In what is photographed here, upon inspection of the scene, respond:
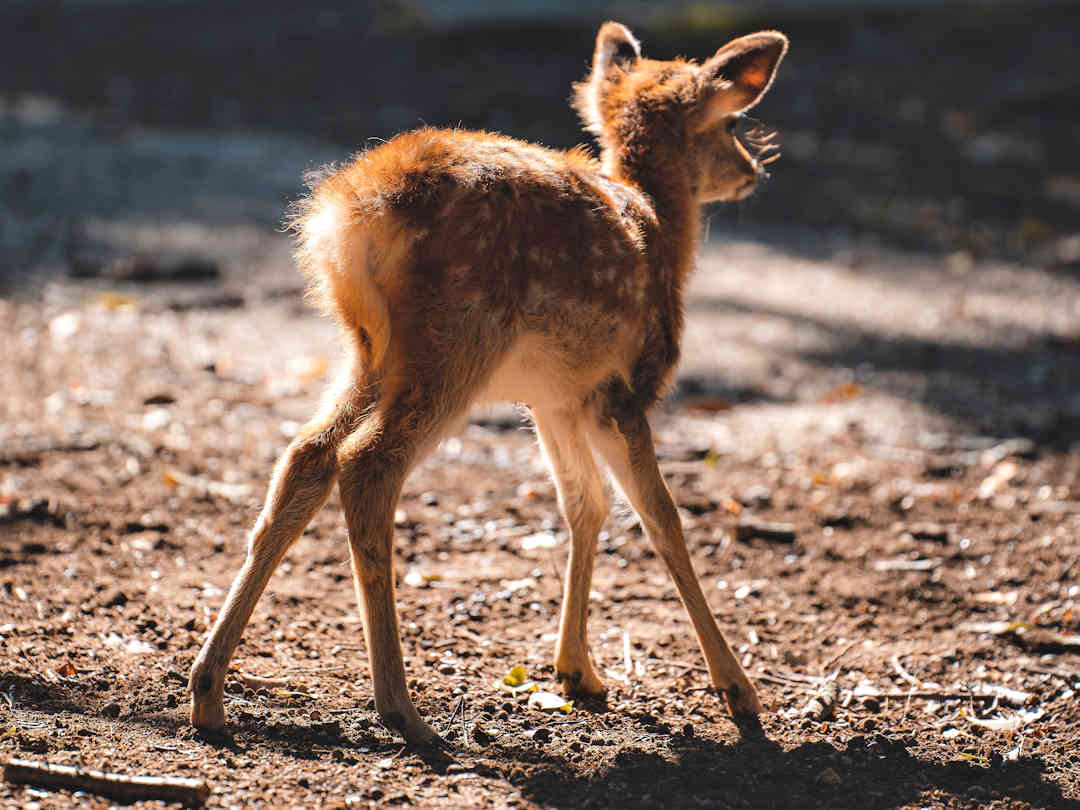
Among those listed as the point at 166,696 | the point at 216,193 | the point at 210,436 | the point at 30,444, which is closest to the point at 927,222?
the point at 216,193

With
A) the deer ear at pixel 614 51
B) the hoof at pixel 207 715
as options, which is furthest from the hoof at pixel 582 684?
the deer ear at pixel 614 51

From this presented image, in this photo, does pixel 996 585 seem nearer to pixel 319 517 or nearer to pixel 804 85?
pixel 319 517

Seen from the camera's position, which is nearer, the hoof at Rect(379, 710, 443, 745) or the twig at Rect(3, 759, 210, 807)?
the twig at Rect(3, 759, 210, 807)

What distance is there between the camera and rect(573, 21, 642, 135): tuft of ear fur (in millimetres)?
5406

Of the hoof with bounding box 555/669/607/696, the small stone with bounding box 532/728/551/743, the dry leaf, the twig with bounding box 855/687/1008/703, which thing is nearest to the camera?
the small stone with bounding box 532/728/551/743

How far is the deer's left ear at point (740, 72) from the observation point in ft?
16.7

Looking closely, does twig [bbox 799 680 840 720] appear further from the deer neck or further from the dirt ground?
the deer neck

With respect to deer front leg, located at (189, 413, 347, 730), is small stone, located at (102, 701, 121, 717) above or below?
below

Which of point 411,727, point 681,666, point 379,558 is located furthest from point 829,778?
point 379,558

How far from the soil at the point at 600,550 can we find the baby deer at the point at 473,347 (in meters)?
0.33

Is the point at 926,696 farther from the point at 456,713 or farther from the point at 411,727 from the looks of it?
the point at 411,727

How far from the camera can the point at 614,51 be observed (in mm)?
5531

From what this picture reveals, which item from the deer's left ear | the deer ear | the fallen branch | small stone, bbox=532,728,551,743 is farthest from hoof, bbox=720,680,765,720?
the deer ear

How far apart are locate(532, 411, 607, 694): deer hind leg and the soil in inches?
5.3
